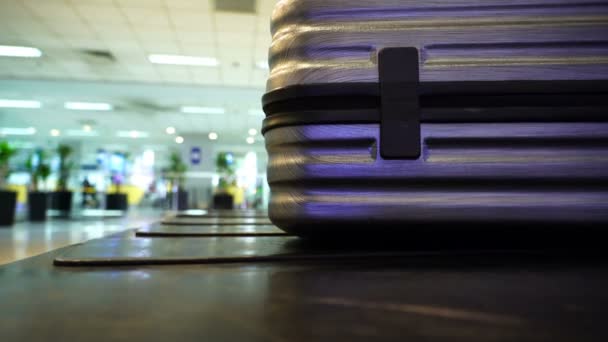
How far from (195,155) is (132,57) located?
7430 millimetres

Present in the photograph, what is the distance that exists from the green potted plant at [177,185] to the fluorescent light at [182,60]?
5.10 metres

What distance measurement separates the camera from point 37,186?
21.3 feet

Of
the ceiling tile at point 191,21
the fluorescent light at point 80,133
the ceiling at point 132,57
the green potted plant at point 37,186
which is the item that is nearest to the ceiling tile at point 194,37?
the ceiling at point 132,57

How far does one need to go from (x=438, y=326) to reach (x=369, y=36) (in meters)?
0.45

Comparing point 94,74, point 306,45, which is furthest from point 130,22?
point 306,45

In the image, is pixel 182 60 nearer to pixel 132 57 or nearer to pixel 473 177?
pixel 132 57

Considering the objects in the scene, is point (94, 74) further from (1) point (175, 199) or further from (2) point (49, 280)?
(2) point (49, 280)

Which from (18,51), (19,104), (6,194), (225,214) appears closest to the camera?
(225,214)

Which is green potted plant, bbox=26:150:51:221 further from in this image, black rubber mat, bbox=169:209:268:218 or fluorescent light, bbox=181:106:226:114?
black rubber mat, bbox=169:209:268:218

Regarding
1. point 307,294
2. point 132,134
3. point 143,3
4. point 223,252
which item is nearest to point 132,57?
point 143,3

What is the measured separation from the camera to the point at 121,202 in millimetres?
10867

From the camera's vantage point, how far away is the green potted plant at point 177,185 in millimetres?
10938

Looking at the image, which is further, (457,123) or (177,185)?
(177,185)

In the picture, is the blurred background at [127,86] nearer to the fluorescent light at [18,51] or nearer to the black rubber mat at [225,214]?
the fluorescent light at [18,51]
